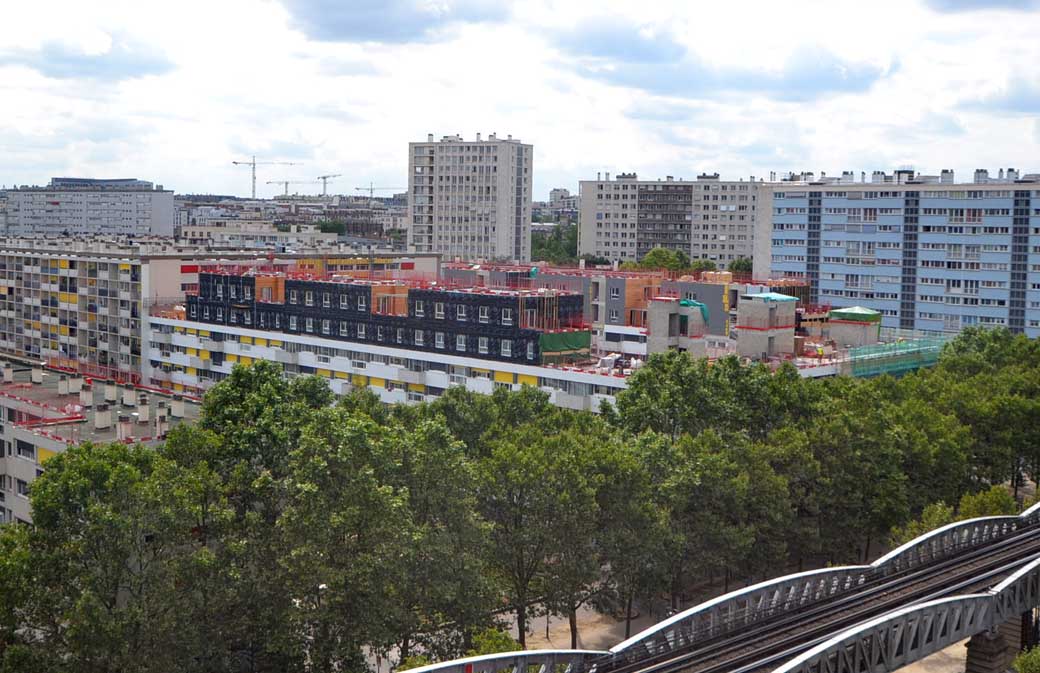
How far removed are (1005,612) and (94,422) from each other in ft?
149

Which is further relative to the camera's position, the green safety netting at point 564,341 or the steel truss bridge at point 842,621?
the green safety netting at point 564,341

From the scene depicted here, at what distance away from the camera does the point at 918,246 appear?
13062 centimetres

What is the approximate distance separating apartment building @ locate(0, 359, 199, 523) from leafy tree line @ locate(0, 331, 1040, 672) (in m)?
8.16

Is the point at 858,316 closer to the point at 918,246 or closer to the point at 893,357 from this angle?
the point at 893,357

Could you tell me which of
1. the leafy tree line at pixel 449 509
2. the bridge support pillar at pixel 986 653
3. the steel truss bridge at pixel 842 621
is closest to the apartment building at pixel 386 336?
the leafy tree line at pixel 449 509

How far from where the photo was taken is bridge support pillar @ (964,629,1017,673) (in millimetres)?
43688

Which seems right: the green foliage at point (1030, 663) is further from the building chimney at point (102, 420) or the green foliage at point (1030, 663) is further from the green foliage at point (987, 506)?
the building chimney at point (102, 420)

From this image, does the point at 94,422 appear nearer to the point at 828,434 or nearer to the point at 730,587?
the point at 730,587

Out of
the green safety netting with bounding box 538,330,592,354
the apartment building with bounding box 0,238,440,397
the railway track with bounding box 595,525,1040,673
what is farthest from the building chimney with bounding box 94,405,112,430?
the apartment building with bounding box 0,238,440,397

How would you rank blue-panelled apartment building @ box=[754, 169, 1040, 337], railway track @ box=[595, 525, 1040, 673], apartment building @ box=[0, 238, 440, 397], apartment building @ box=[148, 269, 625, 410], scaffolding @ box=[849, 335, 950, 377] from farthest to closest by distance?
blue-panelled apartment building @ box=[754, 169, 1040, 337]
apartment building @ box=[0, 238, 440, 397]
scaffolding @ box=[849, 335, 950, 377]
apartment building @ box=[148, 269, 625, 410]
railway track @ box=[595, 525, 1040, 673]

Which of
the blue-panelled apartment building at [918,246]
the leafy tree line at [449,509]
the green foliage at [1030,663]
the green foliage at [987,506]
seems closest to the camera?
the green foliage at [1030,663]

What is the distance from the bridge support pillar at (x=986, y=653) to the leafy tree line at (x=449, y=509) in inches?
390

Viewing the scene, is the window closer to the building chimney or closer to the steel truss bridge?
the building chimney

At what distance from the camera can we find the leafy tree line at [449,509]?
37906mm
